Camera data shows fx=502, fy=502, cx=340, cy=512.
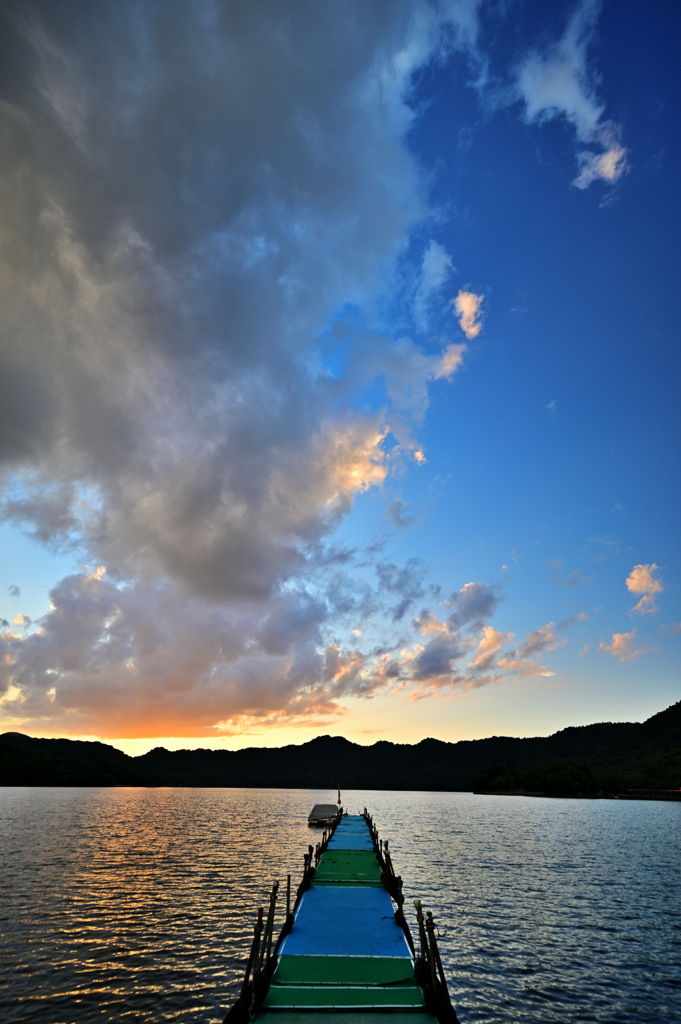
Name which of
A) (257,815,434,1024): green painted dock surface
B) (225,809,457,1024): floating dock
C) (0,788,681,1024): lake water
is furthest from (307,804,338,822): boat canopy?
(225,809,457,1024): floating dock

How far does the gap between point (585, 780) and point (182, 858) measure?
154 meters

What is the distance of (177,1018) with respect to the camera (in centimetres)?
1761

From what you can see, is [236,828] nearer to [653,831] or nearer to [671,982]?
[653,831]

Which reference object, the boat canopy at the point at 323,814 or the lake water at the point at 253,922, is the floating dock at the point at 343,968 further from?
the boat canopy at the point at 323,814

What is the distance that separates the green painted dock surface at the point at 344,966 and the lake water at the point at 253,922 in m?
3.33

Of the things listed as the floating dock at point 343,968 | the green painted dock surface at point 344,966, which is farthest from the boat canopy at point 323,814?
the floating dock at point 343,968

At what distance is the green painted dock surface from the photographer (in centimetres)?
1393

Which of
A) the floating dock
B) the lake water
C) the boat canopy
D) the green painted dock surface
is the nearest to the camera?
the floating dock

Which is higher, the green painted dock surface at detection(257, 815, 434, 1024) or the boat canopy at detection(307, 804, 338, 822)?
the green painted dock surface at detection(257, 815, 434, 1024)

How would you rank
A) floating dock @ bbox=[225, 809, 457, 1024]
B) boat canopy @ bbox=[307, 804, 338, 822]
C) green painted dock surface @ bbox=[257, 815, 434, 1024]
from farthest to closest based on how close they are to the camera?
1. boat canopy @ bbox=[307, 804, 338, 822]
2. green painted dock surface @ bbox=[257, 815, 434, 1024]
3. floating dock @ bbox=[225, 809, 457, 1024]

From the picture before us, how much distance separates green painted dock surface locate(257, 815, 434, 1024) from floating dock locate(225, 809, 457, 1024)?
0.03 m

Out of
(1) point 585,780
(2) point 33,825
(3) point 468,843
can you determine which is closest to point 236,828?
(2) point 33,825

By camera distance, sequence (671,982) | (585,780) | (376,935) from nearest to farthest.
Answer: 1. (376,935)
2. (671,982)
3. (585,780)

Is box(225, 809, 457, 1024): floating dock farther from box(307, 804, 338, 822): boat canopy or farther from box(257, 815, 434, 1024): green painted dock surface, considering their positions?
box(307, 804, 338, 822): boat canopy
